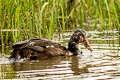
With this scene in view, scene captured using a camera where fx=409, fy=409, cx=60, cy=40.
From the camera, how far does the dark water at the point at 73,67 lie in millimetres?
5641

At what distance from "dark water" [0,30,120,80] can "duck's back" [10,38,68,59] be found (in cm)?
18

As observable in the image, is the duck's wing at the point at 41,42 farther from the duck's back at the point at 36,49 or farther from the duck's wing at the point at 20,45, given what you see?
the duck's wing at the point at 20,45

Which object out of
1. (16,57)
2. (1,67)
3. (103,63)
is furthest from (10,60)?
(103,63)

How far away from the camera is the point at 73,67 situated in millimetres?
6488

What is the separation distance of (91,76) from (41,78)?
70cm

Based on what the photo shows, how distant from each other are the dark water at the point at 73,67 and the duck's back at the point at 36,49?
0.18 metres

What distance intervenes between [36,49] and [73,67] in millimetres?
1040

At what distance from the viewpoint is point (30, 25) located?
7.79 meters

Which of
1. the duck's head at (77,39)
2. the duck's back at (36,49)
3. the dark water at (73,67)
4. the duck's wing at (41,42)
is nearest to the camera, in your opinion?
the dark water at (73,67)

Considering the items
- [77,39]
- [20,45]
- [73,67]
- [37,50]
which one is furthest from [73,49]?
[73,67]

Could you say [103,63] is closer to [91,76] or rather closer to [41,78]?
[91,76]

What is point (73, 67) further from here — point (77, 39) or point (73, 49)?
point (77, 39)

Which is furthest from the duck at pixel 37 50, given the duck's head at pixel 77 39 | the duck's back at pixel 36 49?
the duck's head at pixel 77 39

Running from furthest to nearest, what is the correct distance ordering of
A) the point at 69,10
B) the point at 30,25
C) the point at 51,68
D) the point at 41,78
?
the point at 69,10 < the point at 30,25 < the point at 51,68 < the point at 41,78
